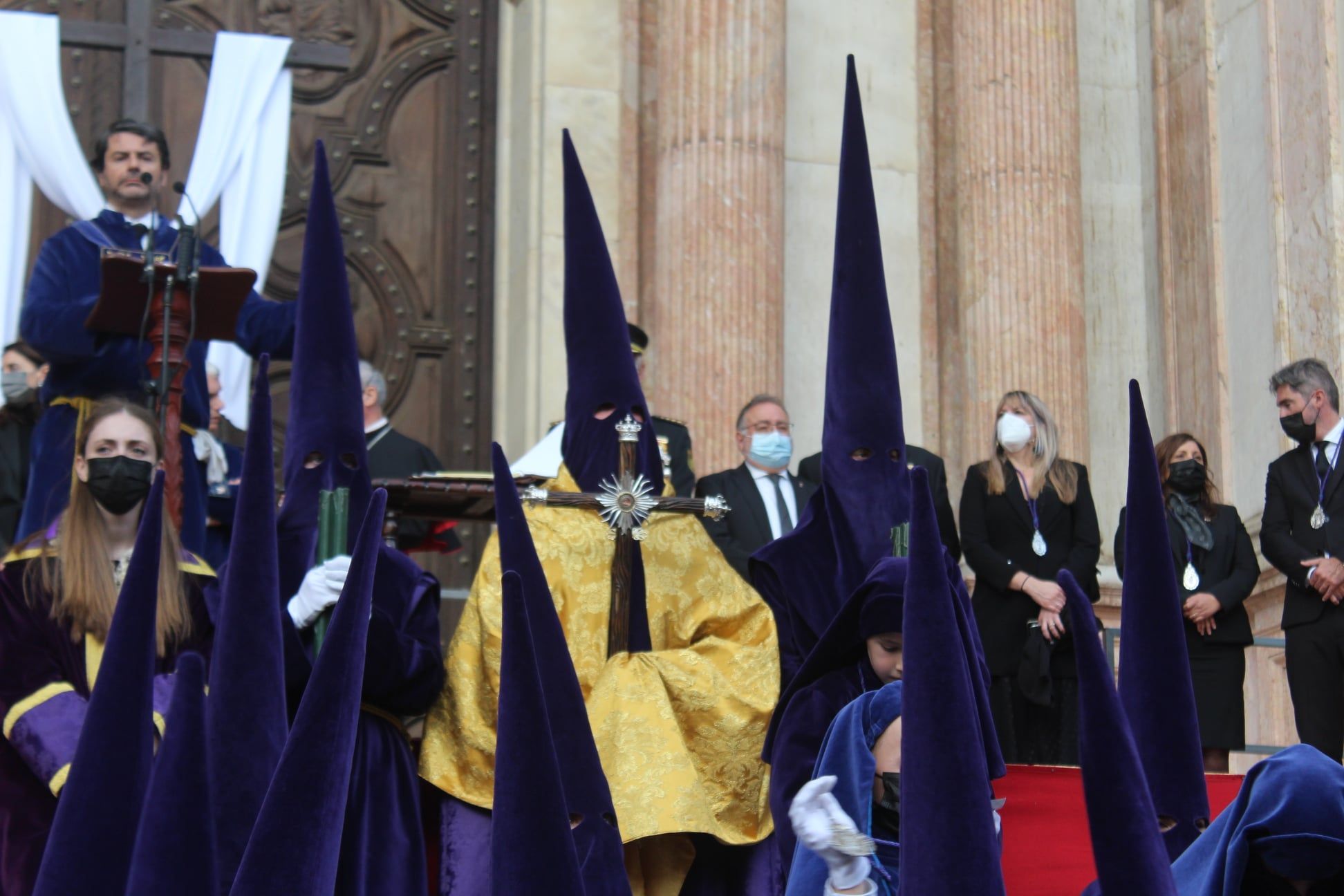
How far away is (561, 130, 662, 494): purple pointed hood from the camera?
21.4 feet

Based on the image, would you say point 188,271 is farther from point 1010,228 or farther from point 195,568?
point 1010,228

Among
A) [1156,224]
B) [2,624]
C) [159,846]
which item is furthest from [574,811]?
[1156,224]

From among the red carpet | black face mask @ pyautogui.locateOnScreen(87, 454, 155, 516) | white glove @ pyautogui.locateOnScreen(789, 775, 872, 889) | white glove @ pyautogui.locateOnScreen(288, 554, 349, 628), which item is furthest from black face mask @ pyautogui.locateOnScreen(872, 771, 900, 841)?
black face mask @ pyautogui.locateOnScreen(87, 454, 155, 516)

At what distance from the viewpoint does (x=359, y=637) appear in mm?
3883

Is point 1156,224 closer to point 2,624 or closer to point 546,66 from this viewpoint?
point 546,66

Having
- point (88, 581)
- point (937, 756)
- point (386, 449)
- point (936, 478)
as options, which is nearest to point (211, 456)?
point (386, 449)

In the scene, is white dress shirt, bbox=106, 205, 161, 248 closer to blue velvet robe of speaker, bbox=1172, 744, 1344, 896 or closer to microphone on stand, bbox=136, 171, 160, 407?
microphone on stand, bbox=136, 171, 160, 407

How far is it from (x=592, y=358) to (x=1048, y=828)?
196 cm

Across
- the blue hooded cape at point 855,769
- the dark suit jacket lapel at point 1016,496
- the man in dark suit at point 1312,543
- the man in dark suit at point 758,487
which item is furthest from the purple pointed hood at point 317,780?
the man in dark suit at point 1312,543

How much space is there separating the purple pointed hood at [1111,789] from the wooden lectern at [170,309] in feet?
12.0

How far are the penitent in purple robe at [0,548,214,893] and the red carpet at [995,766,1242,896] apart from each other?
2390mm

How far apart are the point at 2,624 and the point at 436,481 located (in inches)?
55.6

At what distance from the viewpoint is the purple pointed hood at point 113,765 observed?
3.74m

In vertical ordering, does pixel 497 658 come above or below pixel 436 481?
below
